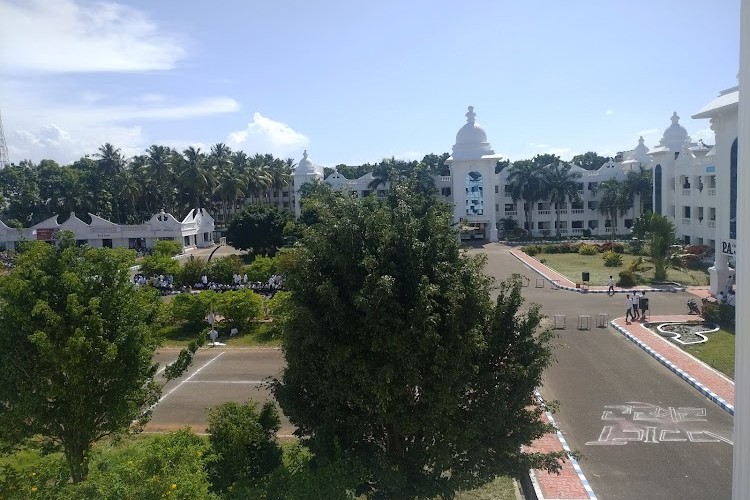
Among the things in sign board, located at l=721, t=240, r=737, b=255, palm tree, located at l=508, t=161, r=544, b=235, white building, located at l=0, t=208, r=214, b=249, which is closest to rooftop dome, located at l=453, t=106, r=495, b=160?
palm tree, located at l=508, t=161, r=544, b=235

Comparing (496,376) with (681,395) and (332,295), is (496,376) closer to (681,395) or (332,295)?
(332,295)

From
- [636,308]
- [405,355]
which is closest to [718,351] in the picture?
[636,308]

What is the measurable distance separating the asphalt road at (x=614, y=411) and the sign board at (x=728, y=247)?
21.7ft

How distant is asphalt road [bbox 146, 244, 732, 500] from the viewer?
955 cm

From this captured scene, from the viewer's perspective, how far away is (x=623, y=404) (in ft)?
42.3

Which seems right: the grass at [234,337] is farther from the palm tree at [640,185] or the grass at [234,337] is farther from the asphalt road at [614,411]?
the palm tree at [640,185]

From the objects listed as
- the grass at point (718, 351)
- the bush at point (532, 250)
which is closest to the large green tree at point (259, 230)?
the bush at point (532, 250)

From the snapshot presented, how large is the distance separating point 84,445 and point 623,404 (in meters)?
10.5

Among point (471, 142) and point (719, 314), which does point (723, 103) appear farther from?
point (471, 142)

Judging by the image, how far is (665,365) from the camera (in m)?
15.5

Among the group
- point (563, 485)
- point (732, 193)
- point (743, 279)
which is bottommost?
point (563, 485)

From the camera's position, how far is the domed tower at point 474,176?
50.8 metres

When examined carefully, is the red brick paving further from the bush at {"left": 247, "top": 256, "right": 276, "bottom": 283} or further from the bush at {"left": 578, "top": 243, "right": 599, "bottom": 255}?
the bush at {"left": 578, "top": 243, "right": 599, "bottom": 255}

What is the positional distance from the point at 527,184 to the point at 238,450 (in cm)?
4854
